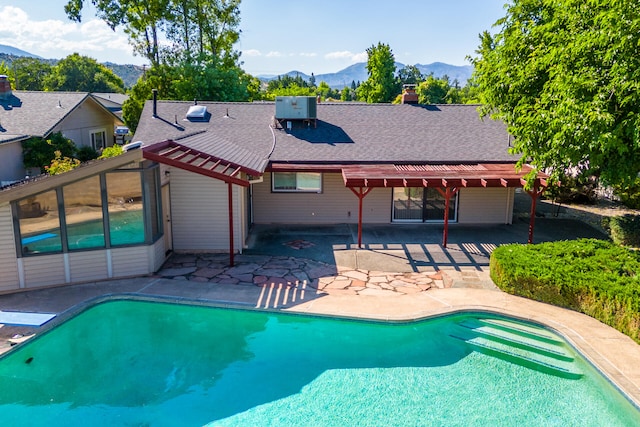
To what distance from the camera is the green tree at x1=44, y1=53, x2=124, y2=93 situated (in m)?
73.9

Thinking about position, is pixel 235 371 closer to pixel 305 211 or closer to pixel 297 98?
pixel 305 211

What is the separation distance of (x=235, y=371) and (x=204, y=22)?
3833cm

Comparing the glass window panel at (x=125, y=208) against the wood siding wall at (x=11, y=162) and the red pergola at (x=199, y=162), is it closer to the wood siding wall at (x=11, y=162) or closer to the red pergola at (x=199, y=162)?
the red pergola at (x=199, y=162)

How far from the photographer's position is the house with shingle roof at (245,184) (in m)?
11.5

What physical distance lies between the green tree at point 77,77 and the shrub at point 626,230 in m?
79.5

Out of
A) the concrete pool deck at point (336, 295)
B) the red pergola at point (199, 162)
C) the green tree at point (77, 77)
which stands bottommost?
the concrete pool deck at point (336, 295)

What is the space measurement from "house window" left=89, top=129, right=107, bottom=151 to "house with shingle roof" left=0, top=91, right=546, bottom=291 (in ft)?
36.9

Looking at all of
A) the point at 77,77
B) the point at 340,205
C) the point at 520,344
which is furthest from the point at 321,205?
the point at 77,77

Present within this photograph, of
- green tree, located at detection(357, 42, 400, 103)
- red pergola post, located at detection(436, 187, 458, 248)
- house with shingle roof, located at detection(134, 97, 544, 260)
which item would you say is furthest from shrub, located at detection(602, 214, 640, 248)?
green tree, located at detection(357, 42, 400, 103)

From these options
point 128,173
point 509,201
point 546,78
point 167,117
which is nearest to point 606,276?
point 546,78

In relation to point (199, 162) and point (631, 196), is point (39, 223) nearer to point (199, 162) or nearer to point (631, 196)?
point (199, 162)

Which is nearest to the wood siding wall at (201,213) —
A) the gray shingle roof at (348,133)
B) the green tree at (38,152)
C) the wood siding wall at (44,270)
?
the gray shingle roof at (348,133)

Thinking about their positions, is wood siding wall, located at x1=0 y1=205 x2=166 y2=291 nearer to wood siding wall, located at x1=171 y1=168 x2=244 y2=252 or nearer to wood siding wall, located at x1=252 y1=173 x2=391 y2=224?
wood siding wall, located at x1=171 y1=168 x2=244 y2=252

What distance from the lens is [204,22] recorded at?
40.6 m
